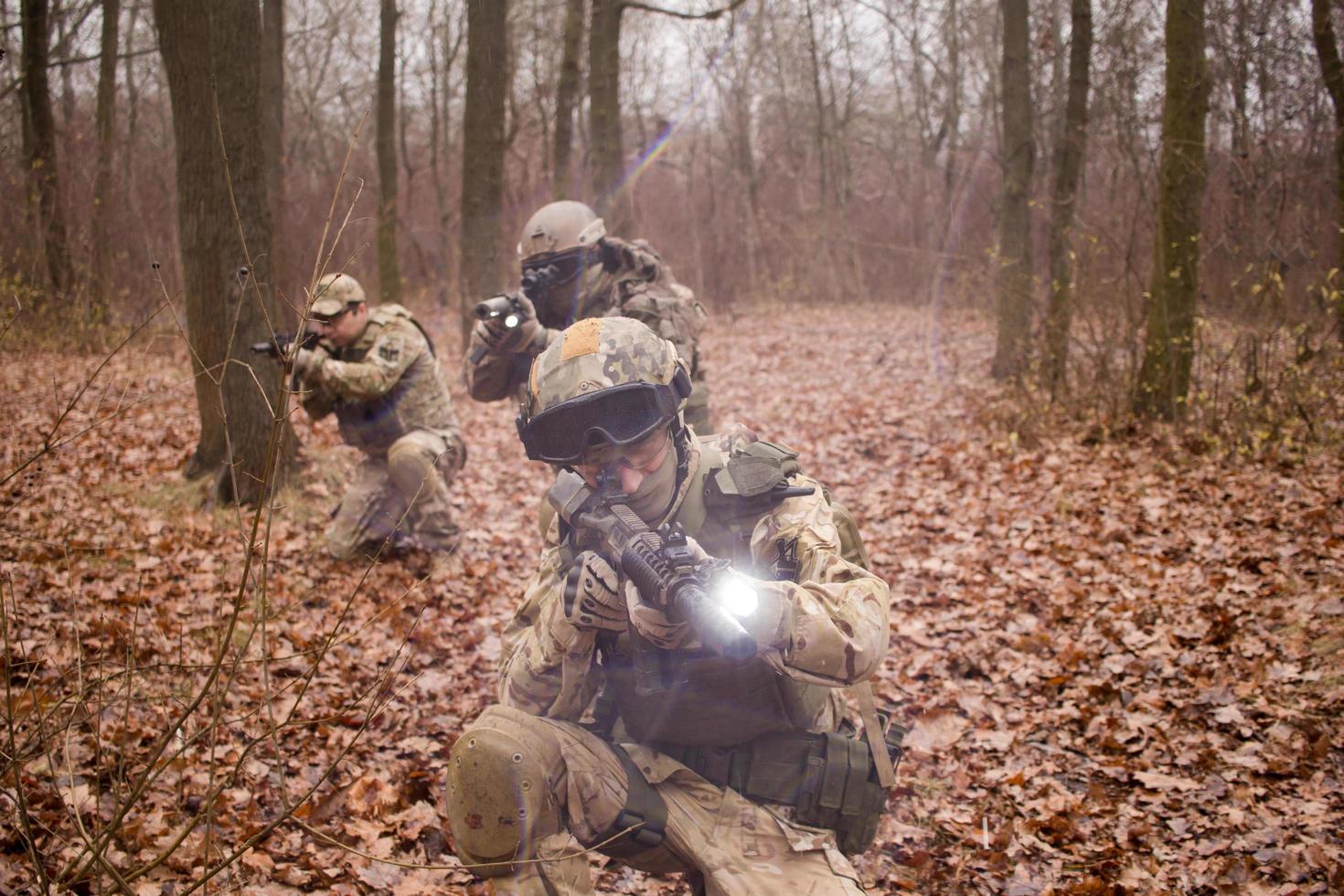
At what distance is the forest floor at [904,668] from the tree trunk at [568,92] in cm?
560

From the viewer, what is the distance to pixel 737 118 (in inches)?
948

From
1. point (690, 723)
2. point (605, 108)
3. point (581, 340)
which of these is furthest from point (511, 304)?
point (605, 108)

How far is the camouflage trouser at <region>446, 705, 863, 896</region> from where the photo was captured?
2.46 meters

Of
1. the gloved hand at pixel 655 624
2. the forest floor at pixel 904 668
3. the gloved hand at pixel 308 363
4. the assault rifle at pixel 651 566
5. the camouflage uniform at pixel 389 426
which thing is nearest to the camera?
the assault rifle at pixel 651 566

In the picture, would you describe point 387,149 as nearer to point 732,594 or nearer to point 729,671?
point 729,671

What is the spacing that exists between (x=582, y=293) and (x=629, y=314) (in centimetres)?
46

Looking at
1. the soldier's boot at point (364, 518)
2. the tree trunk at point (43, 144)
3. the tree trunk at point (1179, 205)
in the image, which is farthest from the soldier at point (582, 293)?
the tree trunk at point (43, 144)

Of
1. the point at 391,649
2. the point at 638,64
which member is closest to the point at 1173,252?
the point at 391,649

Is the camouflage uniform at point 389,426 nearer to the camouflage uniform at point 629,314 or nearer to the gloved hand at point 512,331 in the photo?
the camouflage uniform at point 629,314

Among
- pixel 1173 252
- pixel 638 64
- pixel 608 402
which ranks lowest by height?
pixel 608 402

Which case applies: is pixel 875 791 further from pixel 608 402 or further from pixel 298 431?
pixel 298 431

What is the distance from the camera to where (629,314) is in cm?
535

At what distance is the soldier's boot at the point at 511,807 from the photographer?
96.9 inches

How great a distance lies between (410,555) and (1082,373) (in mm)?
5980
